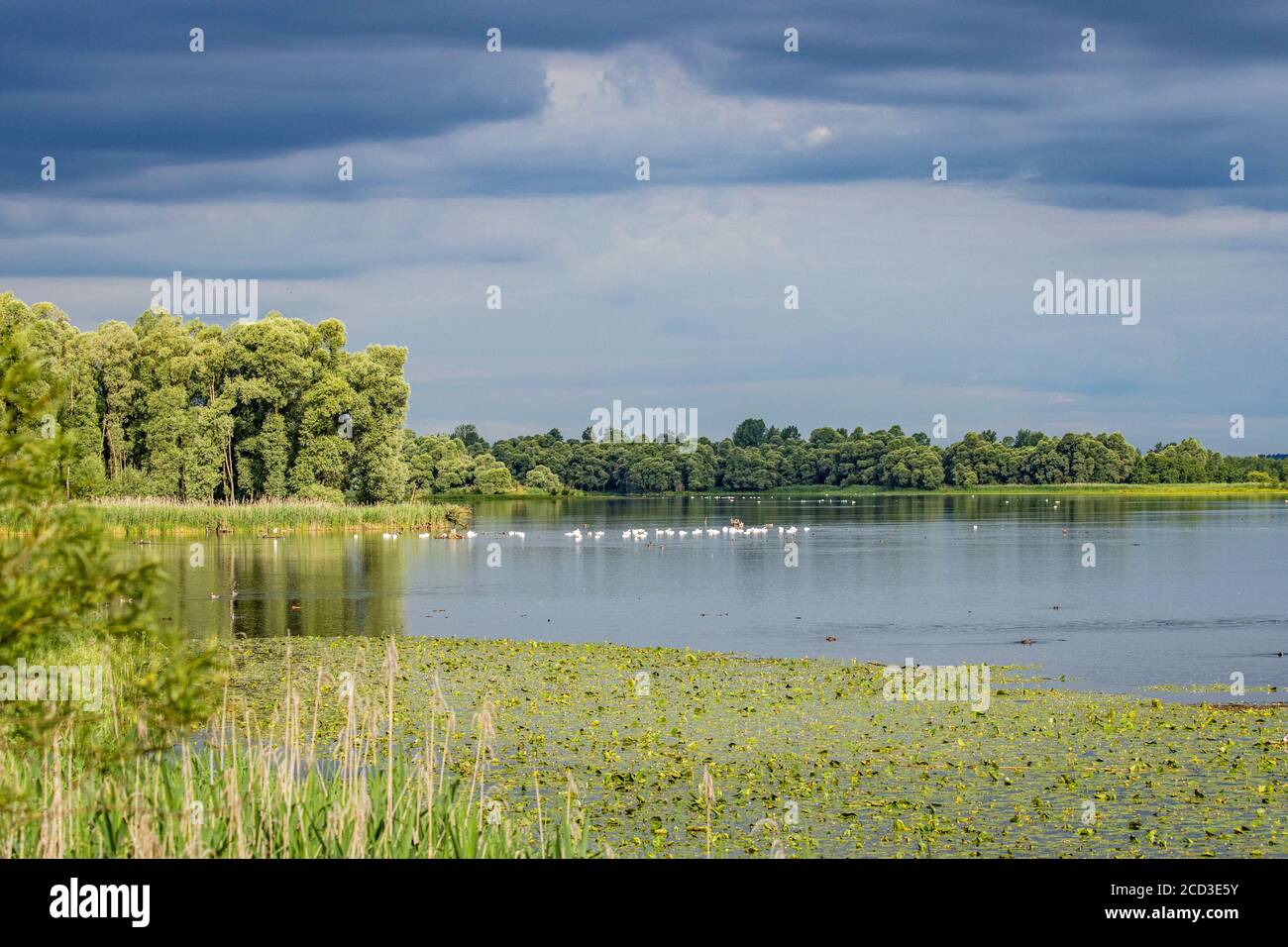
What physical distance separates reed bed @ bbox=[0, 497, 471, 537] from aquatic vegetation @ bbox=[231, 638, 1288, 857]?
4645cm

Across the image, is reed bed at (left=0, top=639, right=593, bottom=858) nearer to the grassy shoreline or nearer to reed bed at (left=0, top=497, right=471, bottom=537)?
reed bed at (left=0, top=497, right=471, bottom=537)

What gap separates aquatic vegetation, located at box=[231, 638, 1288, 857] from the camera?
15.1 m

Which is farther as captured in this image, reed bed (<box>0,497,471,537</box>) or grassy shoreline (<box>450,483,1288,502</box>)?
grassy shoreline (<box>450,483,1288,502</box>)

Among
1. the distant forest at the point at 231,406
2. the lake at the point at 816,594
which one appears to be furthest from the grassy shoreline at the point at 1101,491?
the lake at the point at 816,594

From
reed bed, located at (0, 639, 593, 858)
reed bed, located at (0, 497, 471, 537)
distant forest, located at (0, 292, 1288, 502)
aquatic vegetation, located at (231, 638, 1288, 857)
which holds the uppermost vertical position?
distant forest, located at (0, 292, 1288, 502)

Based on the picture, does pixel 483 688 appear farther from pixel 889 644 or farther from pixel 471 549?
pixel 471 549

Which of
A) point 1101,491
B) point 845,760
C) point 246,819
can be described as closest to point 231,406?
point 845,760

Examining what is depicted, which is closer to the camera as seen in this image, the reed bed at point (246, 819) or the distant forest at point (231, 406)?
the reed bed at point (246, 819)

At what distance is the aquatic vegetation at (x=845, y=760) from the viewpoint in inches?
593

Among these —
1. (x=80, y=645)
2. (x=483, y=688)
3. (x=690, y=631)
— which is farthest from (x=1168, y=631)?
(x=80, y=645)

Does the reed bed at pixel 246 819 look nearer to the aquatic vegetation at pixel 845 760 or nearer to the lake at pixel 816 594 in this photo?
the aquatic vegetation at pixel 845 760

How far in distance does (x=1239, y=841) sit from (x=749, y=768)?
627 centimetres

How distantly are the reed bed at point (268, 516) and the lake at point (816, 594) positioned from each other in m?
2.71

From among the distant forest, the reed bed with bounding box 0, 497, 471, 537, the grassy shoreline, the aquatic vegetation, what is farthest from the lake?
the grassy shoreline
